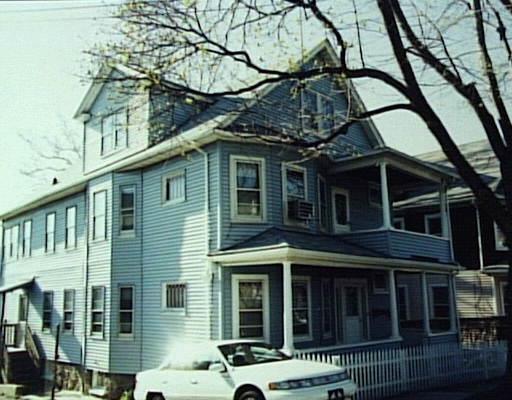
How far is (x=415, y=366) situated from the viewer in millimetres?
14852

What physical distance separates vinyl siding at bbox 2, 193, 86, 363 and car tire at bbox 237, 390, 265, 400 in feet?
35.6

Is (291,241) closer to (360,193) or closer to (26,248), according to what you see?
(360,193)

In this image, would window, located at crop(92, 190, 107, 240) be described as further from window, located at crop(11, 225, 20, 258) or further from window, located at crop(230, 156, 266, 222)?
window, located at crop(11, 225, 20, 258)

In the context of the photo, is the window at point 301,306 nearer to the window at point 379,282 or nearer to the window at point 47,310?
the window at point 379,282

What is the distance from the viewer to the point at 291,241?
14.4m

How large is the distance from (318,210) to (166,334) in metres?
5.85

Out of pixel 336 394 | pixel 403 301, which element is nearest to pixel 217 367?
pixel 336 394

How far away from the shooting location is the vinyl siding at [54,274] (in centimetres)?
1998

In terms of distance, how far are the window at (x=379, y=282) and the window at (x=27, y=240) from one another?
14618mm

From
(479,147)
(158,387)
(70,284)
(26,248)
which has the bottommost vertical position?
(158,387)

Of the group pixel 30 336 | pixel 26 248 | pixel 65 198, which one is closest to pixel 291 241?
pixel 65 198

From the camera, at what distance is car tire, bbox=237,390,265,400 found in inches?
388

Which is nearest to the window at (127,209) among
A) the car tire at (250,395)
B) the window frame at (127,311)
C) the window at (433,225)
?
the window frame at (127,311)

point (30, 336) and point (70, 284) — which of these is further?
point (30, 336)
